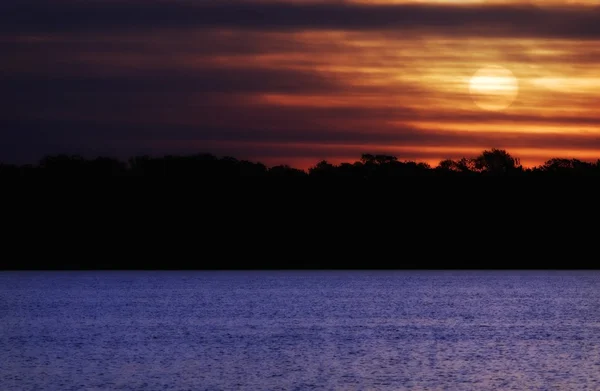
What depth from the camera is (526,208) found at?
→ 587 ft

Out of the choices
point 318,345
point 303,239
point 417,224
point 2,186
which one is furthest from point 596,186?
point 318,345

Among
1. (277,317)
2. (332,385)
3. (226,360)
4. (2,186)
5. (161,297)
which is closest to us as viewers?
(332,385)

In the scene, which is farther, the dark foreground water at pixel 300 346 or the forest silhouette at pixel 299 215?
the forest silhouette at pixel 299 215

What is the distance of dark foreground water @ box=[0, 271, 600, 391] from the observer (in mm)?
46781

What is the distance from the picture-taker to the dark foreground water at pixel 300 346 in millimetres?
46781

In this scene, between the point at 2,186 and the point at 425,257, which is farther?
the point at 425,257

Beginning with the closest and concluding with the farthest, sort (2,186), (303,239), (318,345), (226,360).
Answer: (226,360)
(318,345)
(2,186)
(303,239)

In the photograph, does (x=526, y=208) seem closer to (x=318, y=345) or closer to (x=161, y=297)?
(x=161, y=297)

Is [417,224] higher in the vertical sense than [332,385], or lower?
higher

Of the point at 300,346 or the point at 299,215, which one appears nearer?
the point at 300,346

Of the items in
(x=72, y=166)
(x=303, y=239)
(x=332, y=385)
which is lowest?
(x=332, y=385)

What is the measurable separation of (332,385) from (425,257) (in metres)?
153

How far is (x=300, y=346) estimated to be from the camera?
203 feet

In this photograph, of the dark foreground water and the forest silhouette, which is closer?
the dark foreground water
